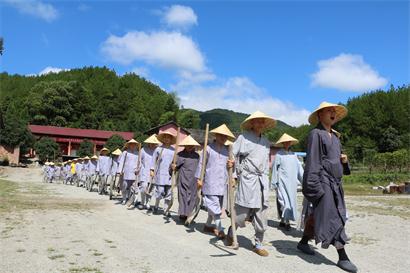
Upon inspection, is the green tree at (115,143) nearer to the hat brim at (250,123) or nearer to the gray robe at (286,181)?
the gray robe at (286,181)

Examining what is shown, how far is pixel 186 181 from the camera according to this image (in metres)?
10.1

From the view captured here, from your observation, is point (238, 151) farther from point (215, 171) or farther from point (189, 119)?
point (189, 119)

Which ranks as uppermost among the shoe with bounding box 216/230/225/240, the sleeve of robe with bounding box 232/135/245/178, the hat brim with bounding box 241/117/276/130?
the hat brim with bounding box 241/117/276/130

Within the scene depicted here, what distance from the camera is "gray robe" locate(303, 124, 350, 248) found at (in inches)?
225

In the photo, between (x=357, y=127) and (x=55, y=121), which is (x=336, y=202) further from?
(x=55, y=121)

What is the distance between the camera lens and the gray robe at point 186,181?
9.91m

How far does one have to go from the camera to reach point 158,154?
11914 mm

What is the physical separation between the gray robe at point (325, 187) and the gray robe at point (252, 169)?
89 cm

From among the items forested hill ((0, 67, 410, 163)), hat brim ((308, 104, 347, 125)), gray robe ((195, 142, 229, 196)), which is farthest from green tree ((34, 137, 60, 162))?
hat brim ((308, 104, 347, 125))

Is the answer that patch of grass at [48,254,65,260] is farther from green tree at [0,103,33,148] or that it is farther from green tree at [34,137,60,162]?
green tree at [34,137,60,162]

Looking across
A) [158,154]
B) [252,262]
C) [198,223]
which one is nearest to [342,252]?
[252,262]

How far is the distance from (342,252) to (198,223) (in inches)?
185

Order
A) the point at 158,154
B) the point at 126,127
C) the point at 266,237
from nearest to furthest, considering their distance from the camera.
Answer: the point at 266,237, the point at 158,154, the point at 126,127

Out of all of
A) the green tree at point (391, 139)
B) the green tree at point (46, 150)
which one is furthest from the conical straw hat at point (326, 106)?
the green tree at point (391, 139)
